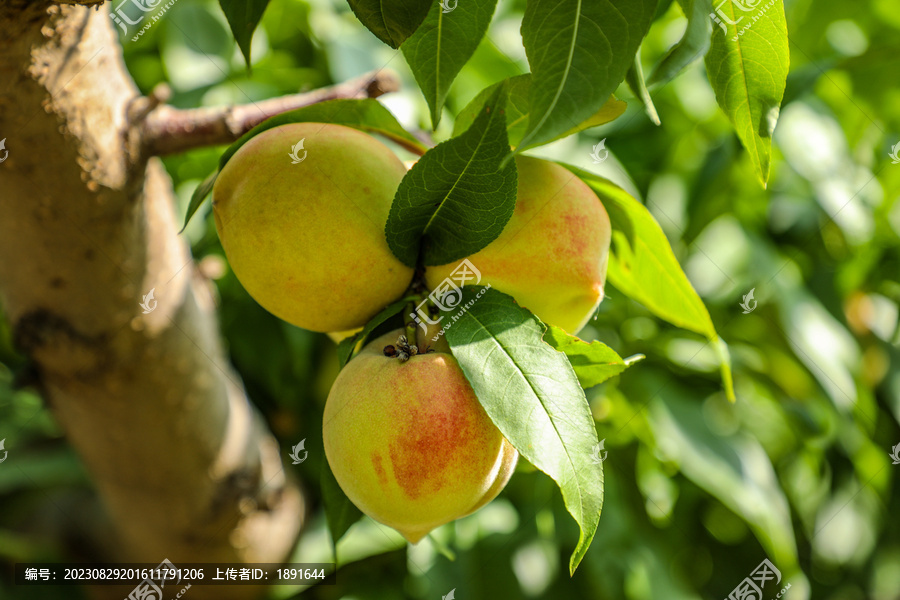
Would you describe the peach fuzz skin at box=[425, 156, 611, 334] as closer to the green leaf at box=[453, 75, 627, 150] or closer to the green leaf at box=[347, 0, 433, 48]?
the green leaf at box=[453, 75, 627, 150]

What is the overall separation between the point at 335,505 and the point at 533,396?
0.73ft

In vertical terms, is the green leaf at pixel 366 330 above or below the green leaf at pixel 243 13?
below

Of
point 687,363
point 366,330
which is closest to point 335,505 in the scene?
point 366,330

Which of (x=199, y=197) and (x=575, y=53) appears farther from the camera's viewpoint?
(x=199, y=197)

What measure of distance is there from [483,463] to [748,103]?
0.92ft

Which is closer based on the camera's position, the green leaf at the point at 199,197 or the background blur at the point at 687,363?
the green leaf at the point at 199,197

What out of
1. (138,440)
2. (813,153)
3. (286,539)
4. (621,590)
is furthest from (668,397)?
(138,440)

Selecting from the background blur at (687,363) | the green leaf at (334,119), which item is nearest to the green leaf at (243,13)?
the green leaf at (334,119)

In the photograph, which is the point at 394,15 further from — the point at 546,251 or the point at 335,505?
the point at 335,505

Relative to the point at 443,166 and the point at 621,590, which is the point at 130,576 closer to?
the point at 621,590

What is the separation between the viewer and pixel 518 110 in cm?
47

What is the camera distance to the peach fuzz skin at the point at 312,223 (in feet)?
1.49

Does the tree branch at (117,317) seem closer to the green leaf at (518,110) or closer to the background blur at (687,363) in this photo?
the background blur at (687,363)

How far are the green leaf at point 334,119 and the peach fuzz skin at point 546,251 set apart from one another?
4.8 inches
